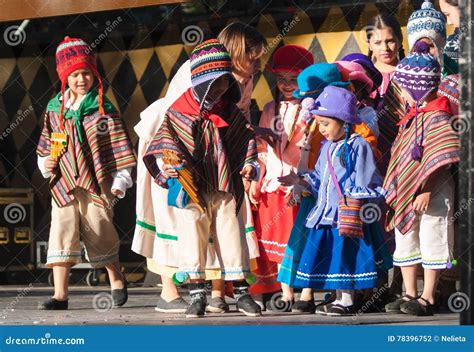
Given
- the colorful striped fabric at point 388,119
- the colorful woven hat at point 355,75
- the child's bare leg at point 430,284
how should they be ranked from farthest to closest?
1. the colorful woven hat at point 355,75
2. the colorful striped fabric at point 388,119
3. the child's bare leg at point 430,284

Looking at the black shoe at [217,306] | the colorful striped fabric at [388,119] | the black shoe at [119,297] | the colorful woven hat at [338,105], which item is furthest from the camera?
the black shoe at [119,297]

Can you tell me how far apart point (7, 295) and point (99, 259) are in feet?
5.36

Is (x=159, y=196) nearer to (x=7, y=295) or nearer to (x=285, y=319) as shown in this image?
(x=285, y=319)

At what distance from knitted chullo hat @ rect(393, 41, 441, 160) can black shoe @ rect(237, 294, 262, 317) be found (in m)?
1.18

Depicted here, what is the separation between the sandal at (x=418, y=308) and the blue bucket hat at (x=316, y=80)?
4.46ft

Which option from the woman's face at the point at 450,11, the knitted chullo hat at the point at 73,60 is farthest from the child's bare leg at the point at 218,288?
the woman's face at the point at 450,11

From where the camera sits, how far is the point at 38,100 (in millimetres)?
11242

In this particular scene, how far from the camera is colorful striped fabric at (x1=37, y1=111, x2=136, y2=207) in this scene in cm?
794

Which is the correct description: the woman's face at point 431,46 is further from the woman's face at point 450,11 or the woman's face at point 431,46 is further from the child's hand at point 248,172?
the child's hand at point 248,172

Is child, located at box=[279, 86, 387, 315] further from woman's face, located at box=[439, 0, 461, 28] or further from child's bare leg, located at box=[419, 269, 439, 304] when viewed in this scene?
woman's face, located at box=[439, 0, 461, 28]

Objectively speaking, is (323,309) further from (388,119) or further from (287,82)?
(287,82)

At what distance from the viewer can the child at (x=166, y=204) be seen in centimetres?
757

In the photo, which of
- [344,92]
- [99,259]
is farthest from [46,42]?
[344,92]

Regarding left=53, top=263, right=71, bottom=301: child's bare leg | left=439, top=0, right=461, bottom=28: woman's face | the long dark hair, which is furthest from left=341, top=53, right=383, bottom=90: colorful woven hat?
left=53, top=263, right=71, bottom=301: child's bare leg
